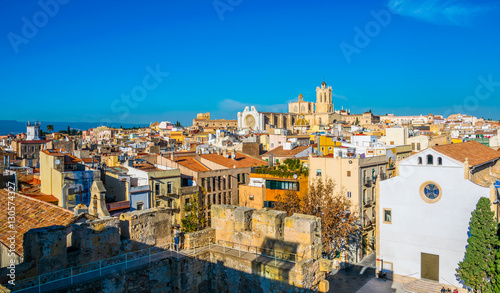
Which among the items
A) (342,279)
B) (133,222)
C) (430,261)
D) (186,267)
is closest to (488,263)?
(430,261)

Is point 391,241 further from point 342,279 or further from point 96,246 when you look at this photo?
point 96,246

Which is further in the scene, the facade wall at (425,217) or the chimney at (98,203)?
the facade wall at (425,217)

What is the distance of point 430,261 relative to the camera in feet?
76.4

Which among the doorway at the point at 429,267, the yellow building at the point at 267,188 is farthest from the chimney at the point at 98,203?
the doorway at the point at 429,267

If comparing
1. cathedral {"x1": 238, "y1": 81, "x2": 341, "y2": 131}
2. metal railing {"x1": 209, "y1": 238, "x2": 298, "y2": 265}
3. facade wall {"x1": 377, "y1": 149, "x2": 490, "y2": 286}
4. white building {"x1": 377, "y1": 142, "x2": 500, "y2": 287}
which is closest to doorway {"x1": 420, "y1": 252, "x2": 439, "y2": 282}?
white building {"x1": 377, "y1": 142, "x2": 500, "y2": 287}

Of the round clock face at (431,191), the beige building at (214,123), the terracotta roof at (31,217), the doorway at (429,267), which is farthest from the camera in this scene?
the beige building at (214,123)

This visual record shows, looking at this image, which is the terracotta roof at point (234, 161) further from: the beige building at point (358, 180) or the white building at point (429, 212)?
the white building at point (429, 212)

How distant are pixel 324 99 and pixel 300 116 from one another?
15.5m

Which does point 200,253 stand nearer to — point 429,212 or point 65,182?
point 65,182

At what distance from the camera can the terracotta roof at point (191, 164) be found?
113 feet

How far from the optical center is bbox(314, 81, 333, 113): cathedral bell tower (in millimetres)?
182375

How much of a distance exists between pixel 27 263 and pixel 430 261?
21.9 meters

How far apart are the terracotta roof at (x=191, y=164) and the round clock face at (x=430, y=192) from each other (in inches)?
717

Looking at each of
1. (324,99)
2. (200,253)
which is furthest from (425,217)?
(324,99)
